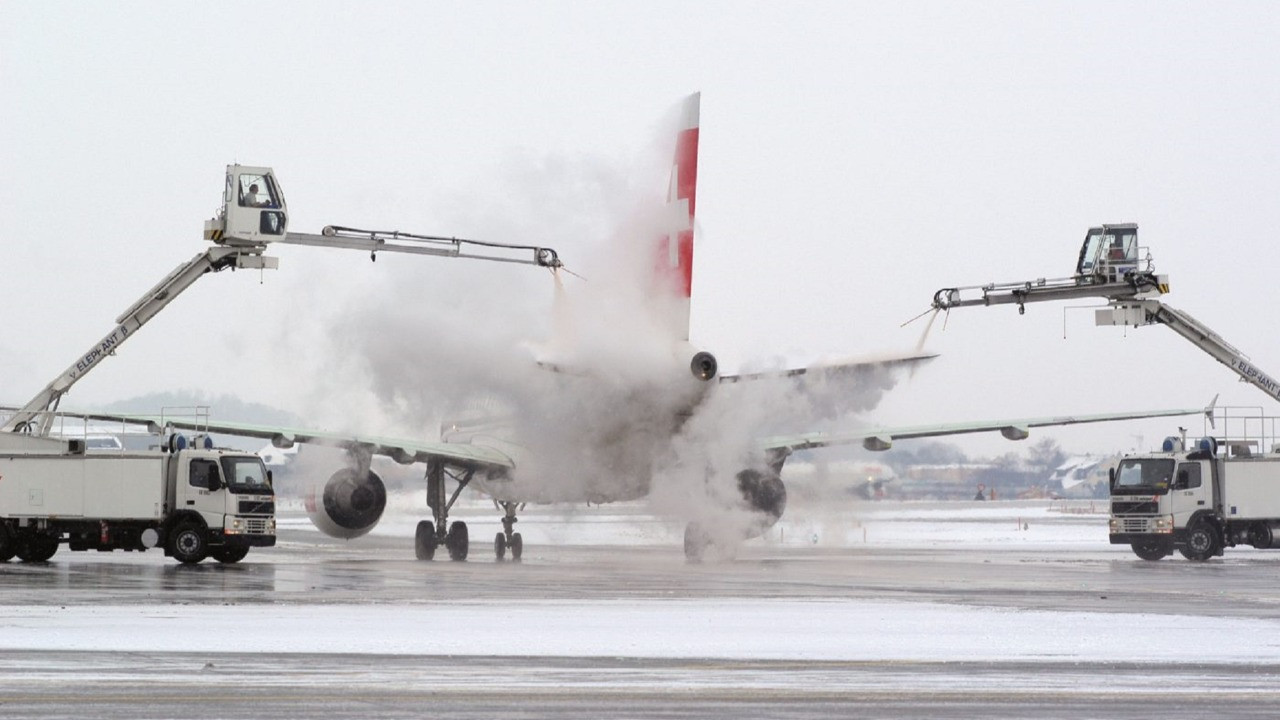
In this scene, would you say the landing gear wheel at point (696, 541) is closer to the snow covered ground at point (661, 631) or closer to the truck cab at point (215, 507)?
the truck cab at point (215, 507)

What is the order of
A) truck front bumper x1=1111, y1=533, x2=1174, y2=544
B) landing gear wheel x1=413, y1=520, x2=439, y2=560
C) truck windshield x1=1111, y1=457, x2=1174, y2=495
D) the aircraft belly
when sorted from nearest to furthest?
the aircraft belly
landing gear wheel x1=413, y1=520, x2=439, y2=560
truck front bumper x1=1111, y1=533, x2=1174, y2=544
truck windshield x1=1111, y1=457, x2=1174, y2=495

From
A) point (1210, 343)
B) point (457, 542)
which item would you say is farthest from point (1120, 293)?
point (457, 542)

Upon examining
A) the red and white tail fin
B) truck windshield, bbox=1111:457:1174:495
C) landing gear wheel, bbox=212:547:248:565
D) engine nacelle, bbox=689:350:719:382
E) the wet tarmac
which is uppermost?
the red and white tail fin

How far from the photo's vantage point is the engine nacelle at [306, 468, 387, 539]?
40219mm

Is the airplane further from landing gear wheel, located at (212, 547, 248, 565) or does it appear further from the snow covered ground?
the snow covered ground

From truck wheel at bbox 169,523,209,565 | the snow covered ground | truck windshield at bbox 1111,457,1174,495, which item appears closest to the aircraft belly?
truck wheel at bbox 169,523,209,565

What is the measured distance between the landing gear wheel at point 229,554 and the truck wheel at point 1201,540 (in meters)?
24.3

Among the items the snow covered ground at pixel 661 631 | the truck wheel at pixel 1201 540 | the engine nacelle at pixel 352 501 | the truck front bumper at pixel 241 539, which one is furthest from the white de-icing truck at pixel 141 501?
the truck wheel at pixel 1201 540

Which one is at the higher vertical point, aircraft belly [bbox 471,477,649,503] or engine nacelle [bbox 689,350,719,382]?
engine nacelle [bbox 689,350,719,382]

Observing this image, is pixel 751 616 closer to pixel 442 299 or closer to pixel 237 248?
pixel 442 299

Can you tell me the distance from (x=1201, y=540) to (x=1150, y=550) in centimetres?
132

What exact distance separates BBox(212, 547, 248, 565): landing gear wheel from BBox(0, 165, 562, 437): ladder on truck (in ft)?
20.8

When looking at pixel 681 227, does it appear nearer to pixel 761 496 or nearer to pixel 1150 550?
pixel 761 496

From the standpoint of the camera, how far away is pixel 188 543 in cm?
3725
